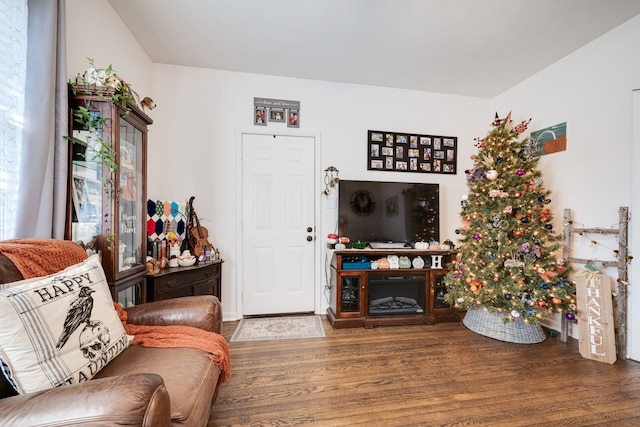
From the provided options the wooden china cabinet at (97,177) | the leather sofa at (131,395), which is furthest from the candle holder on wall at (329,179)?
the leather sofa at (131,395)

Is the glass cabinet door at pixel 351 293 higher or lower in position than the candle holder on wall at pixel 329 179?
lower

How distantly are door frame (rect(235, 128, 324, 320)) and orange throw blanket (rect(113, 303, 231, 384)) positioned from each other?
1422 millimetres

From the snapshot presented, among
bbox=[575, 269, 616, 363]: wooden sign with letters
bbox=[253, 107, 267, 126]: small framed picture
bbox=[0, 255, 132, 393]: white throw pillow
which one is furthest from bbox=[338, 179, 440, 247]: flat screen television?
bbox=[0, 255, 132, 393]: white throw pillow

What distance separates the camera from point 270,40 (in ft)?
7.33

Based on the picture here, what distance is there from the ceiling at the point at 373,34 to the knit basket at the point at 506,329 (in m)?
2.51

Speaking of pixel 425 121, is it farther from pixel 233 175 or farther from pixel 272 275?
pixel 272 275

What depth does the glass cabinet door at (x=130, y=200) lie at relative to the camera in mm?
1641

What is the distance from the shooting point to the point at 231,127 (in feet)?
8.95

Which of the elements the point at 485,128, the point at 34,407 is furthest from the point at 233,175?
the point at 485,128

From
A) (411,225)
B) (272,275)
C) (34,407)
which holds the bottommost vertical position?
(272,275)

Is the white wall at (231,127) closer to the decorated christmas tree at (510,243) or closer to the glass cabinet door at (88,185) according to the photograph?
the decorated christmas tree at (510,243)

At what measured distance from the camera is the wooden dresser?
1.92m

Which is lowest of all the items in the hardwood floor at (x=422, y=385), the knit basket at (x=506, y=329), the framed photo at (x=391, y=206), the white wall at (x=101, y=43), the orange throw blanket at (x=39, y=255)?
the hardwood floor at (x=422, y=385)

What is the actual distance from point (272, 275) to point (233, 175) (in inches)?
47.6
